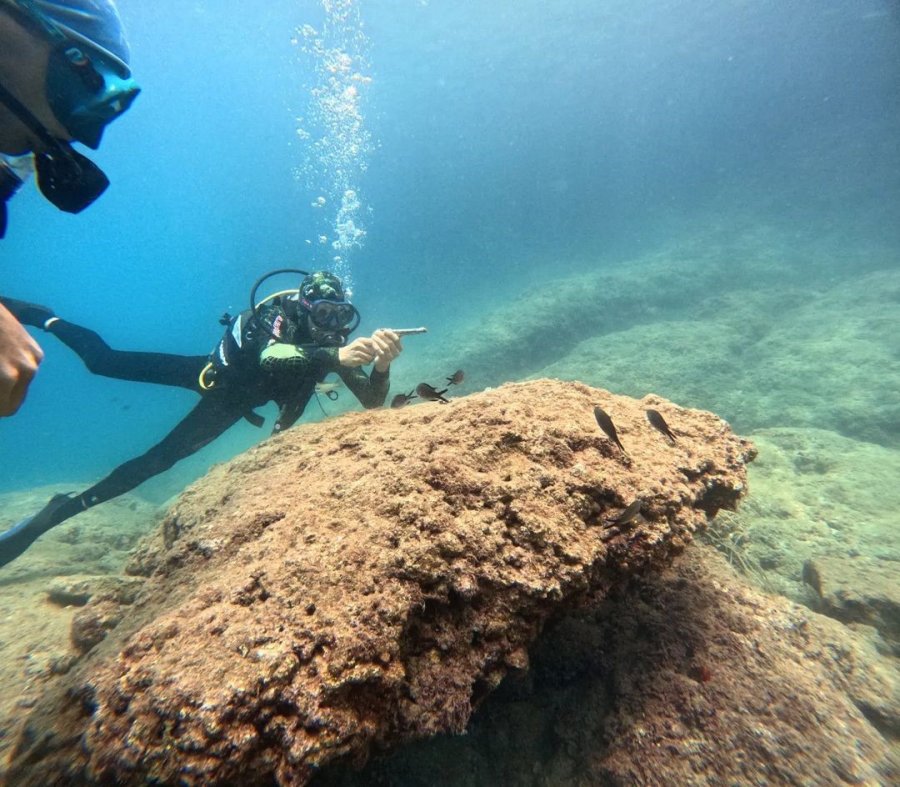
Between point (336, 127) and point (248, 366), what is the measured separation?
8476 centimetres

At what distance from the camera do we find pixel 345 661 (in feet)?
4.28

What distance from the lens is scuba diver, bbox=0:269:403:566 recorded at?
4613 mm

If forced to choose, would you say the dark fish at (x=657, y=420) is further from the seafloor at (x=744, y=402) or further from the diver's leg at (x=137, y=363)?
the diver's leg at (x=137, y=363)

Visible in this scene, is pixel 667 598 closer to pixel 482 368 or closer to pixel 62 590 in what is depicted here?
pixel 62 590

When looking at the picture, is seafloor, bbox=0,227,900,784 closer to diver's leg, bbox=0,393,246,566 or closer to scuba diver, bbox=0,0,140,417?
diver's leg, bbox=0,393,246,566

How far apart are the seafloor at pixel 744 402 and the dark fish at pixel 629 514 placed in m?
1.15

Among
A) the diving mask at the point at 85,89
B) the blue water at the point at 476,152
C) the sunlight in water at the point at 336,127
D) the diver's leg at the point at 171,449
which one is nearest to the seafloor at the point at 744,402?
the diver's leg at the point at 171,449

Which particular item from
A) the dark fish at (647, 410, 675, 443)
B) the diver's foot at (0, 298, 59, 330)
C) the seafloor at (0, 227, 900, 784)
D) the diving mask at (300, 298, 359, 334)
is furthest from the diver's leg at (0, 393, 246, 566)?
the dark fish at (647, 410, 675, 443)

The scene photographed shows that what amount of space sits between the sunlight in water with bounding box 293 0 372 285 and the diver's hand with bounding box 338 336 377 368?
1076 inches

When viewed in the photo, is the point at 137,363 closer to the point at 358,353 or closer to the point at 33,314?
the point at 33,314

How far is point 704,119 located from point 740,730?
8640 cm

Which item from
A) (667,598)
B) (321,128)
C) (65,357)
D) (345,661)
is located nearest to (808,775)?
(667,598)

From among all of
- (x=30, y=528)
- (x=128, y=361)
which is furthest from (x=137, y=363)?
(x=30, y=528)

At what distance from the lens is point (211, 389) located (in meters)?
6.20
